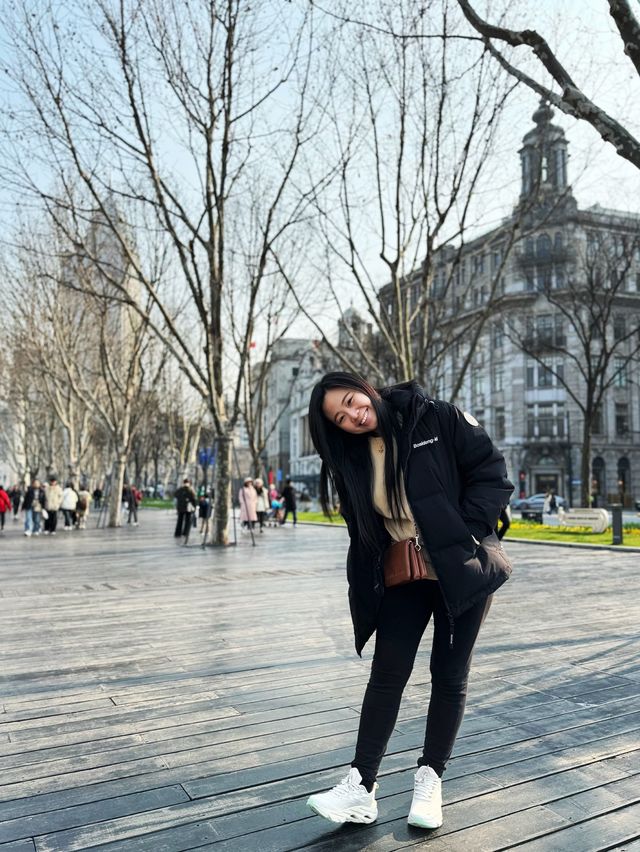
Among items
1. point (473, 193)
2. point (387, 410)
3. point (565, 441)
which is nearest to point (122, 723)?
point (387, 410)

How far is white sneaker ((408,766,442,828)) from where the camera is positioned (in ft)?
9.02

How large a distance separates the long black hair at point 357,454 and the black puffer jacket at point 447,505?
4 centimetres

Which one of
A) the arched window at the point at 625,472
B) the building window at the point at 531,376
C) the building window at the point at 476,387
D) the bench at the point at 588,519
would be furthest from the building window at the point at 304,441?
the bench at the point at 588,519

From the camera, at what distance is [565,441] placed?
5866 centimetres

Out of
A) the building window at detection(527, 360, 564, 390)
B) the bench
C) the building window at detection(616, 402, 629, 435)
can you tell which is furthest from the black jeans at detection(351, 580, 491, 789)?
the building window at detection(616, 402, 629, 435)

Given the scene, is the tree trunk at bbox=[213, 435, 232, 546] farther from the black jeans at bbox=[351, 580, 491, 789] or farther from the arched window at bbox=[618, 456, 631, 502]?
the arched window at bbox=[618, 456, 631, 502]

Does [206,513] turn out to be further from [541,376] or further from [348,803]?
[541,376]

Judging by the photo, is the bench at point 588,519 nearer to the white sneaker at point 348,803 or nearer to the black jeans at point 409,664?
the black jeans at point 409,664

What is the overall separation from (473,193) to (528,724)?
14.7 m

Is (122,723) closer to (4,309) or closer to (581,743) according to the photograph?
(581,743)

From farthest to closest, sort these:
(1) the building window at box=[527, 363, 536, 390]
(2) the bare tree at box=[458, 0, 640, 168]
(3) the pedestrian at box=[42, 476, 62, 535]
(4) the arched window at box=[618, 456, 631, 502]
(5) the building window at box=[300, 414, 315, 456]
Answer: (5) the building window at box=[300, 414, 315, 456] < (1) the building window at box=[527, 363, 536, 390] < (4) the arched window at box=[618, 456, 631, 502] < (3) the pedestrian at box=[42, 476, 62, 535] < (2) the bare tree at box=[458, 0, 640, 168]

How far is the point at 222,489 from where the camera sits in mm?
16781

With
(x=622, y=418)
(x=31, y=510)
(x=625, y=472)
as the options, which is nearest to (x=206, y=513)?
(x=31, y=510)

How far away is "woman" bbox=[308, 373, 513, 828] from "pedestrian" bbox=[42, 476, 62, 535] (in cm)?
2171
